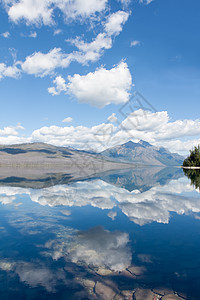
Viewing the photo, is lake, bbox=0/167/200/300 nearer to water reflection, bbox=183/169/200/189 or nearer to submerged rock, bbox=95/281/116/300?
submerged rock, bbox=95/281/116/300

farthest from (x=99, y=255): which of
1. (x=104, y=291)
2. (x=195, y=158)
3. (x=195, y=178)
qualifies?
(x=195, y=158)

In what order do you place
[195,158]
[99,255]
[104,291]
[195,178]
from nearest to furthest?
1. [104,291]
2. [99,255]
3. [195,178]
4. [195,158]

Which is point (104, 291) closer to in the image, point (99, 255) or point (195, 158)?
point (99, 255)

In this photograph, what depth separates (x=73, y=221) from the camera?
1812 cm

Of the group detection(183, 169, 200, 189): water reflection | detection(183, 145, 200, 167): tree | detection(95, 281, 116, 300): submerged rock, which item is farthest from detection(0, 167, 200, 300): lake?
detection(183, 145, 200, 167): tree

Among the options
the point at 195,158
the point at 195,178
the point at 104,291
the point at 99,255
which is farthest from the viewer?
the point at 195,158

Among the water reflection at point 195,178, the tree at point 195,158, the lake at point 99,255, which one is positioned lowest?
the lake at point 99,255

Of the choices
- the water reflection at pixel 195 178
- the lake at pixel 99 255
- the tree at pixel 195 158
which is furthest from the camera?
the tree at pixel 195 158

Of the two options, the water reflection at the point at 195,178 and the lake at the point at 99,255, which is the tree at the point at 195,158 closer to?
the water reflection at the point at 195,178

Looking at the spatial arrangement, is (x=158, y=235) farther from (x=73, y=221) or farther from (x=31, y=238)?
Result: (x=31, y=238)

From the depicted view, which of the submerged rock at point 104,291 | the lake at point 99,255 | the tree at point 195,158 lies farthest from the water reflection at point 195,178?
the tree at point 195,158

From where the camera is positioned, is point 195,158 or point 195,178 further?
point 195,158

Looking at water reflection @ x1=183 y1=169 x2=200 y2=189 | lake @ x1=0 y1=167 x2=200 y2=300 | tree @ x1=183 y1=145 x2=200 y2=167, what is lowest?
lake @ x1=0 y1=167 x2=200 y2=300

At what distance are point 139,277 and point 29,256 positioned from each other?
679cm
